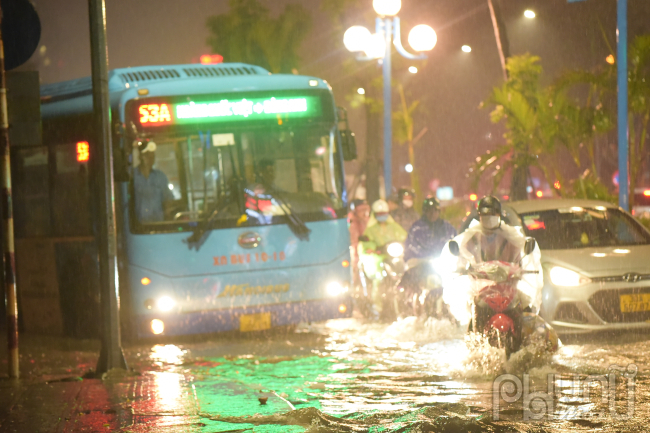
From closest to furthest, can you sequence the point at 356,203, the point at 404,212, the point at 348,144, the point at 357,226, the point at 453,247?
the point at 453,247
the point at 348,144
the point at 404,212
the point at 357,226
the point at 356,203

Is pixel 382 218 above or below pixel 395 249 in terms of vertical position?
above

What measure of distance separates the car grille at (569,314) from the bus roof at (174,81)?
13.7 feet

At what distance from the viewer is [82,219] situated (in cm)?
1235

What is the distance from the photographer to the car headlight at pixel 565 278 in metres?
10.1

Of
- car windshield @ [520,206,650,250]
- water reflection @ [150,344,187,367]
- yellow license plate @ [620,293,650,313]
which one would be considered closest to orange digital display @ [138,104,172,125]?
water reflection @ [150,344,187,367]

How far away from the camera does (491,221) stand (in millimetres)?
8859

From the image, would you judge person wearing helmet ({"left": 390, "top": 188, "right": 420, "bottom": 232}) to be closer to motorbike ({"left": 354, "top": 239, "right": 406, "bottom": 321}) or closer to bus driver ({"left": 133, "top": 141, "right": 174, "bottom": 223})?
motorbike ({"left": 354, "top": 239, "right": 406, "bottom": 321})

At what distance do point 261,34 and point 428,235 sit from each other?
112 ft

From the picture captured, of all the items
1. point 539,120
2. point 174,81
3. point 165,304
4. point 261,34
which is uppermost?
point 261,34

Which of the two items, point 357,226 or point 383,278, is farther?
point 357,226

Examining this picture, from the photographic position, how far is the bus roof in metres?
11.8

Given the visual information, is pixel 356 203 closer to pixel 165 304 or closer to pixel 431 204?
pixel 431 204

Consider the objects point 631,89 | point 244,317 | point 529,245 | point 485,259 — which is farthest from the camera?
point 631,89

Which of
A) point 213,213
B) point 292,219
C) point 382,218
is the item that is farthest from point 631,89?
point 213,213
